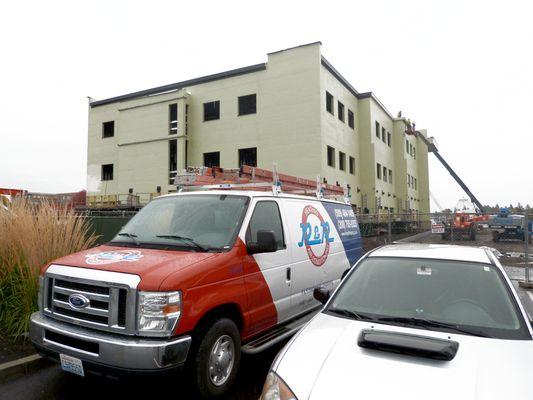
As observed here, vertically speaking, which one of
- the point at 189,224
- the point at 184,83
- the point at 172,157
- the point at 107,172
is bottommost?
the point at 189,224

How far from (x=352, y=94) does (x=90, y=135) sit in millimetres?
23812

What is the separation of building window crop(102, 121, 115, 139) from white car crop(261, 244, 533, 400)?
33.6m

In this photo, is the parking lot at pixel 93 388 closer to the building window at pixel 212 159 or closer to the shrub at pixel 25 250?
the shrub at pixel 25 250

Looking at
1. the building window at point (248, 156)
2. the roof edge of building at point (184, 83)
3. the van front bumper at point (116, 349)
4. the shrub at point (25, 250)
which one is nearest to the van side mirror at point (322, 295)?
the van front bumper at point (116, 349)

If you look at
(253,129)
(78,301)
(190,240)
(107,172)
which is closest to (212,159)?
(253,129)

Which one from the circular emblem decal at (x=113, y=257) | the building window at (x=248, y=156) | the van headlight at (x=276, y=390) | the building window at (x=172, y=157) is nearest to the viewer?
the van headlight at (x=276, y=390)

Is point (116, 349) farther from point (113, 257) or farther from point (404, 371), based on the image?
point (404, 371)

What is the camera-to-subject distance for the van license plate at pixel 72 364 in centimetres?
318

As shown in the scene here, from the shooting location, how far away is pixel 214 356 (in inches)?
137

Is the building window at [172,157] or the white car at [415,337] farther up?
the building window at [172,157]

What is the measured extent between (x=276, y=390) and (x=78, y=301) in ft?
6.88

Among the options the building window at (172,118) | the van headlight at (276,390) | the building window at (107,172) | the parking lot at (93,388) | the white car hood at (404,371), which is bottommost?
the parking lot at (93,388)

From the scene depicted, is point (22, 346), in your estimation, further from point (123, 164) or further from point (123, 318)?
point (123, 164)

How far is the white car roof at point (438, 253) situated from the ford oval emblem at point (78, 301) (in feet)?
9.29
